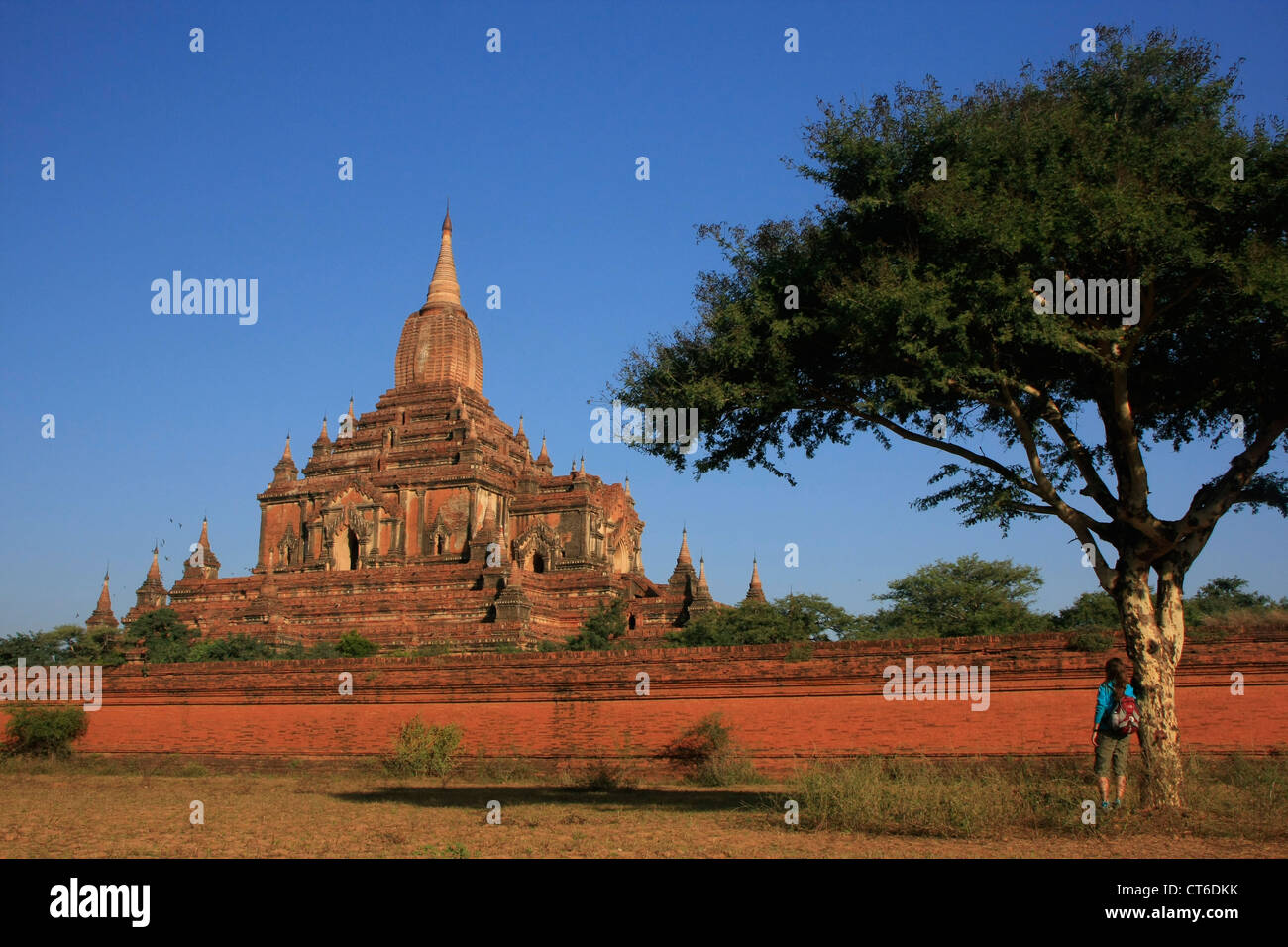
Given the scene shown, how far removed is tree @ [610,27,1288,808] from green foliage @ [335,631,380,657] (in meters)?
21.9

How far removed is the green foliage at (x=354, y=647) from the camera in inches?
1303

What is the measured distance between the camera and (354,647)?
33188mm

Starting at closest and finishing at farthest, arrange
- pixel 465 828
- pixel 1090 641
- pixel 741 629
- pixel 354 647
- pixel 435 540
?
pixel 465 828
pixel 1090 641
pixel 741 629
pixel 354 647
pixel 435 540

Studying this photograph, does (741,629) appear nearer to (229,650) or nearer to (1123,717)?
(229,650)

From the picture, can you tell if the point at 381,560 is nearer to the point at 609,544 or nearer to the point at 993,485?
the point at 609,544

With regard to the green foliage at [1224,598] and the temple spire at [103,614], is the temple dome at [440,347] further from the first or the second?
the green foliage at [1224,598]

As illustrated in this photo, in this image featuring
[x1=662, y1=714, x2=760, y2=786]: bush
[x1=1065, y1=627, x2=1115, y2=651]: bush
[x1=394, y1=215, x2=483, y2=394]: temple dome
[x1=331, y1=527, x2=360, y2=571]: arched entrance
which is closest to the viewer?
[x1=1065, y1=627, x2=1115, y2=651]: bush

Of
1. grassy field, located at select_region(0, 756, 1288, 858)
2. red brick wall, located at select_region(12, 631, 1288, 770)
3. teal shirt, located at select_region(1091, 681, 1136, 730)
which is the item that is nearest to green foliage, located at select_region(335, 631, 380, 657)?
red brick wall, located at select_region(12, 631, 1288, 770)

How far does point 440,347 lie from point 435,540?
1021cm

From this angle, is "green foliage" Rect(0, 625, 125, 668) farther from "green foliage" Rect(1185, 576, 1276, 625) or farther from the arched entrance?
"green foliage" Rect(1185, 576, 1276, 625)

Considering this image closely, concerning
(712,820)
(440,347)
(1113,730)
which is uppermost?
→ (440,347)

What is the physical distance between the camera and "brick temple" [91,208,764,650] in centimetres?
3888

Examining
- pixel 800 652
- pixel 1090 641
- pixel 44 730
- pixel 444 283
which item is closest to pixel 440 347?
pixel 444 283

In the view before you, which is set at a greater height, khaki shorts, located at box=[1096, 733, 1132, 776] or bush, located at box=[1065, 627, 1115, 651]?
bush, located at box=[1065, 627, 1115, 651]
